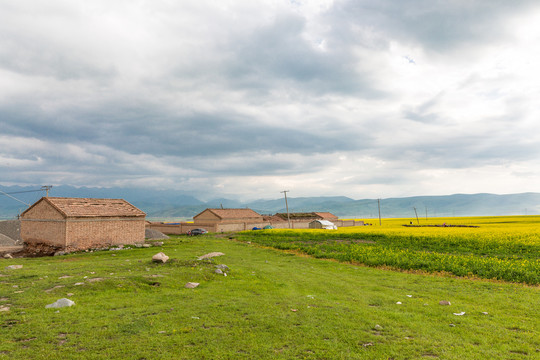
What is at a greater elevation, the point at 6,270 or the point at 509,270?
the point at 6,270

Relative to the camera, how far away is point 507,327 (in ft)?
33.1

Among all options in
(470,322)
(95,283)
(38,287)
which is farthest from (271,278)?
(38,287)

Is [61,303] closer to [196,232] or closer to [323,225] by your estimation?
[196,232]

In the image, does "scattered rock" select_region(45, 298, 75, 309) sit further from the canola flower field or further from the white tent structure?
the white tent structure

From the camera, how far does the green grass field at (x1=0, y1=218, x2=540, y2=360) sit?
7.90 m

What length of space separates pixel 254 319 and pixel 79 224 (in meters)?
32.1

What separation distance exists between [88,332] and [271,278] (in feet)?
35.1

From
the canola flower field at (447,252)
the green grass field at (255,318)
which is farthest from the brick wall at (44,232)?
the canola flower field at (447,252)

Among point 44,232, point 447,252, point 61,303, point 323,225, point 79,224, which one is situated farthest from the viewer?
point 323,225

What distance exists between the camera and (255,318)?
33.5 ft

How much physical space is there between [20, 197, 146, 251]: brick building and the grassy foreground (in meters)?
18.5

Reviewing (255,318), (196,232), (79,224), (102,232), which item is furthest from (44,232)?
(255,318)

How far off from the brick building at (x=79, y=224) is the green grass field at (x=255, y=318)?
62.0 feet

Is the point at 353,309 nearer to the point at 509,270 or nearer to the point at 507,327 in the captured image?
the point at 507,327
